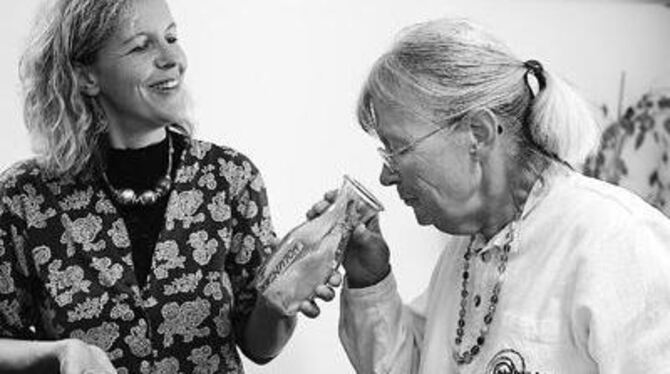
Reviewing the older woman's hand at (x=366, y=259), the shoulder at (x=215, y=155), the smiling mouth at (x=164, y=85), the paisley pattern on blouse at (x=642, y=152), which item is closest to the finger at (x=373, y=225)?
the older woman's hand at (x=366, y=259)

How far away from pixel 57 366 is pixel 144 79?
41cm

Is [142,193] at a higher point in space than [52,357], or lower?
higher

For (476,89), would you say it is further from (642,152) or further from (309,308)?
(642,152)

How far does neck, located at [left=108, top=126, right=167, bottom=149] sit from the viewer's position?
56.1 inches

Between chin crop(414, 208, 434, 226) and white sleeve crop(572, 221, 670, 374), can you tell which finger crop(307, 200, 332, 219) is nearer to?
chin crop(414, 208, 434, 226)

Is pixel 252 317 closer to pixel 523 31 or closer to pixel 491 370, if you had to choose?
pixel 491 370

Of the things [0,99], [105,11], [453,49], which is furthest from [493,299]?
[0,99]

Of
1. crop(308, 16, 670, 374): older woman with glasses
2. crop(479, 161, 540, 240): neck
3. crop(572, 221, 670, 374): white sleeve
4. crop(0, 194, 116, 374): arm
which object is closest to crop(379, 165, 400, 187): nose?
crop(308, 16, 670, 374): older woman with glasses

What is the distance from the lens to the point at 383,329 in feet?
4.31

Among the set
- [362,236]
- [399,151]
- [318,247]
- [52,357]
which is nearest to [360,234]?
[362,236]

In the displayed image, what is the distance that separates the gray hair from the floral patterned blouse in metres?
0.36

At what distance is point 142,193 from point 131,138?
85mm

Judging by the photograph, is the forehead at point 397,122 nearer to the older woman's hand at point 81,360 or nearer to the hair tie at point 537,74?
the hair tie at point 537,74

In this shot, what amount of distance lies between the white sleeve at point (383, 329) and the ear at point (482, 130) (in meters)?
0.28
